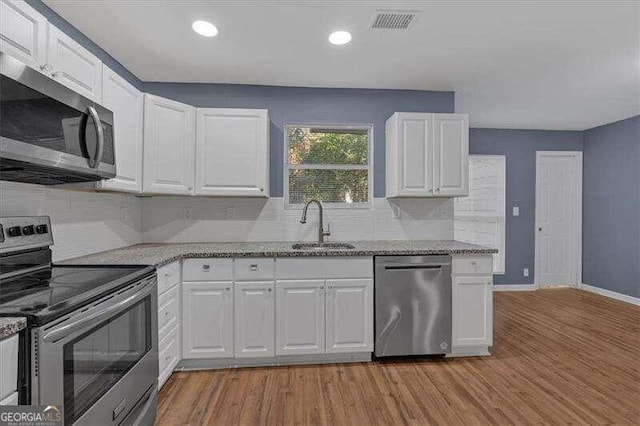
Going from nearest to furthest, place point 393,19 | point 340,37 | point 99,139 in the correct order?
1. point 99,139
2. point 393,19
3. point 340,37

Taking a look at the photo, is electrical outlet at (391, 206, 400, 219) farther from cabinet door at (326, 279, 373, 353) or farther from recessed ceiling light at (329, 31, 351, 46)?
recessed ceiling light at (329, 31, 351, 46)

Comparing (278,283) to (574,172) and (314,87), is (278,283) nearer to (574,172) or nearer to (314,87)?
(314,87)

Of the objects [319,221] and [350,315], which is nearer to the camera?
[350,315]

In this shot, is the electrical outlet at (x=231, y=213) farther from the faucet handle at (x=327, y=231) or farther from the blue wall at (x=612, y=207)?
the blue wall at (x=612, y=207)

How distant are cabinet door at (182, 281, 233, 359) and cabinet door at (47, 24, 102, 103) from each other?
4.73ft

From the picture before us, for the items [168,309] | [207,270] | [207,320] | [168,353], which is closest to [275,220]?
[207,270]

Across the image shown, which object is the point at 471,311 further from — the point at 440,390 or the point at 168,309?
the point at 168,309

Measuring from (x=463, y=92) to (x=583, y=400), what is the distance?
285 centimetres

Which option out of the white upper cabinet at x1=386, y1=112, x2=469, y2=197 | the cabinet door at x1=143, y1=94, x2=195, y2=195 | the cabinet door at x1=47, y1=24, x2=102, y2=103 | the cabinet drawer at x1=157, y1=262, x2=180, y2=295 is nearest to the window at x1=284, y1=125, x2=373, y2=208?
the white upper cabinet at x1=386, y1=112, x2=469, y2=197

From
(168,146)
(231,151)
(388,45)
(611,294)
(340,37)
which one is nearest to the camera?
(340,37)

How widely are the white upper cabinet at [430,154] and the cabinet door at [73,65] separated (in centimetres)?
231

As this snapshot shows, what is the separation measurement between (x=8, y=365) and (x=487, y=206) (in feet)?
18.0

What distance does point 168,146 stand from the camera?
275 cm

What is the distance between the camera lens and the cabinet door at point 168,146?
2619 millimetres
